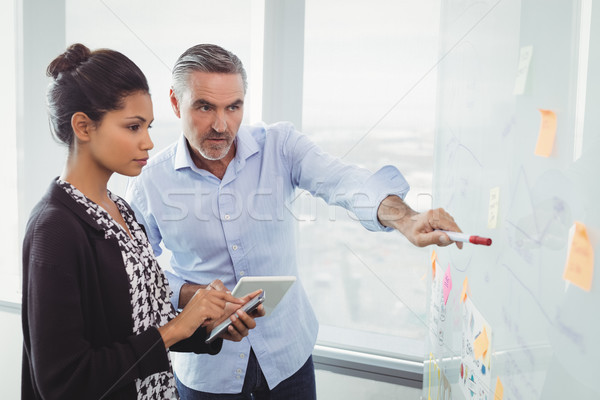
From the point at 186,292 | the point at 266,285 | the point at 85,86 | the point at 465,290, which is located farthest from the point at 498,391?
the point at 85,86

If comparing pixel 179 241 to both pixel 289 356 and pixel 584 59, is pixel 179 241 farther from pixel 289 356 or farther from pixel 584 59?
pixel 584 59

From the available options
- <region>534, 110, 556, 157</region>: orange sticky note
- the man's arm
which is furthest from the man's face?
<region>534, 110, 556, 157</region>: orange sticky note

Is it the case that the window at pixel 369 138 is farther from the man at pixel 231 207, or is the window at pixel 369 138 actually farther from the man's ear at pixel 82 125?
the man's ear at pixel 82 125

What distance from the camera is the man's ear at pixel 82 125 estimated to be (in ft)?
2.94

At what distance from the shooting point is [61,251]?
0.81 meters

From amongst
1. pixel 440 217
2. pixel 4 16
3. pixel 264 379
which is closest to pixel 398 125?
pixel 440 217

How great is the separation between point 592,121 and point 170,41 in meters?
1.79

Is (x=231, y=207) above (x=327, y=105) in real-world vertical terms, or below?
below

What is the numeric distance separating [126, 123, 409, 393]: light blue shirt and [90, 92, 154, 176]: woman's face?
357 mm

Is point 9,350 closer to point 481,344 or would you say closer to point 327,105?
point 327,105

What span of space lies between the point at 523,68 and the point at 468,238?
27 cm

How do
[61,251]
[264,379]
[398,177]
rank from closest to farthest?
[61,251] → [398,177] → [264,379]

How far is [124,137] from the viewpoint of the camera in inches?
36.5

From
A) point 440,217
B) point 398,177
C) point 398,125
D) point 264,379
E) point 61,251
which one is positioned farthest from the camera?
point 398,125
